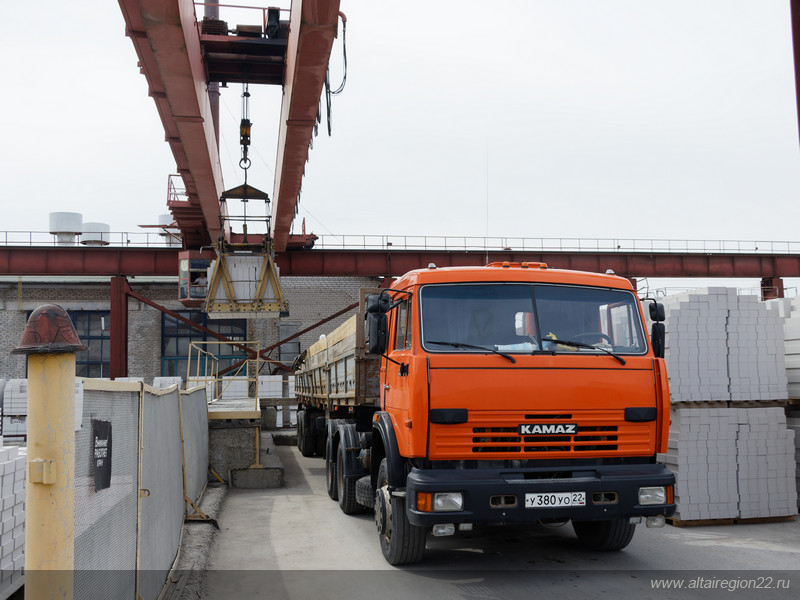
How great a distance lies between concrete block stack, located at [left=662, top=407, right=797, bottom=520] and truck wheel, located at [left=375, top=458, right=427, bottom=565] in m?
3.73

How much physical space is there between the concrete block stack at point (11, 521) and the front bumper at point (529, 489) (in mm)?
2821

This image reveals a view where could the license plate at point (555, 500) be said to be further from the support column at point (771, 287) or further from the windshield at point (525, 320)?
the support column at point (771, 287)

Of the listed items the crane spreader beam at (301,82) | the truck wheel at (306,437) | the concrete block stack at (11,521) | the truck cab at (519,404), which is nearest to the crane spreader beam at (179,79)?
the crane spreader beam at (301,82)

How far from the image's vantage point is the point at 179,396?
7559 mm

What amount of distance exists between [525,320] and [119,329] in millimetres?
20181

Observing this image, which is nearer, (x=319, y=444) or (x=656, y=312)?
(x=656, y=312)

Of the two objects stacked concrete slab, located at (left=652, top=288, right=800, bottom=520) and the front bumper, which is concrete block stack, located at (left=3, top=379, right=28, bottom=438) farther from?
stacked concrete slab, located at (left=652, top=288, right=800, bottom=520)

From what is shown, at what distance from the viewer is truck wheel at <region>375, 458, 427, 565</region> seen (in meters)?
6.29

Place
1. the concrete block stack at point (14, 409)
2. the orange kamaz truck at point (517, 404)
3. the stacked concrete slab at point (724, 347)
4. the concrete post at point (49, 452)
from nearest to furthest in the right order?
the concrete post at point (49, 452) < the orange kamaz truck at point (517, 404) < the stacked concrete slab at point (724, 347) < the concrete block stack at point (14, 409)

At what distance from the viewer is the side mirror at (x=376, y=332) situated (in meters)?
6.38

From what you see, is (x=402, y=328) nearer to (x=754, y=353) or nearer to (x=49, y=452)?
(x=49, y=452)

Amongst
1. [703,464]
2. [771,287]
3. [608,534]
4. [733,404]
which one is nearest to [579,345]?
[608,534]

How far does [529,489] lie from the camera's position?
561 centimetres

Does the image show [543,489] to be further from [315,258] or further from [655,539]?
[315,258]
